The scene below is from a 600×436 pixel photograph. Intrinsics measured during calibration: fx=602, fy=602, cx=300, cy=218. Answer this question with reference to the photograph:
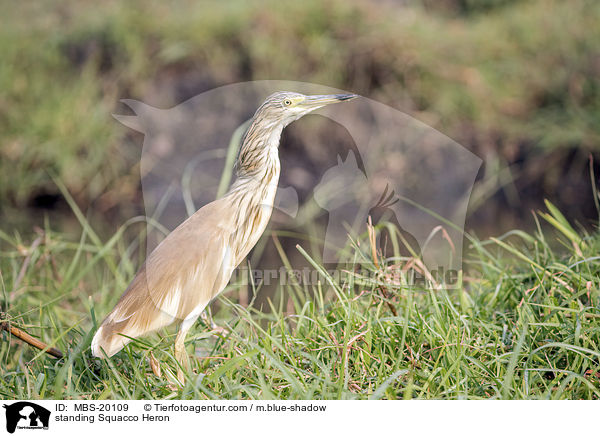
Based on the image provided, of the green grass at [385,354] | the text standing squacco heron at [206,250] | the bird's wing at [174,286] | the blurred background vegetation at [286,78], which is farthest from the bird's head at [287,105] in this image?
the blurred background vegetation at [286,78]

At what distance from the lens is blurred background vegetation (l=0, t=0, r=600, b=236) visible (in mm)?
4164

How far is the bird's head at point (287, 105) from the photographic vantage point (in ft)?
4.80

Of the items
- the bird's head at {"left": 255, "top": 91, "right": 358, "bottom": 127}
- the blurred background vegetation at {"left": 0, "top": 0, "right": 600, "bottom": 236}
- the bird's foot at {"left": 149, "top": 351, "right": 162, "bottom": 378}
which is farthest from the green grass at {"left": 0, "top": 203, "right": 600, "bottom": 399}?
the blurred background vegetation at {"left": 0, "top": 0, "right": 600, "bottom": 236}

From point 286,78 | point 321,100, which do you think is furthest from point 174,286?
point 286,78

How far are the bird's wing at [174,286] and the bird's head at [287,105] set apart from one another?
11.6 inches

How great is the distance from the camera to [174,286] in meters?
1.42

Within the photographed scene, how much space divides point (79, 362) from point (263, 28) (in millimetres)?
3480

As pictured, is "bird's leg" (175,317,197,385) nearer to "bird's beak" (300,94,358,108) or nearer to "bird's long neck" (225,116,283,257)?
"bird's long neck" (225,116,283,257)

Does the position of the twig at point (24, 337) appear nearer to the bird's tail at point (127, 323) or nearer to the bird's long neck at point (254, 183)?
the bird's tail at point (127, 323)

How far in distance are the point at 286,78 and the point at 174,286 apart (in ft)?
10.3
